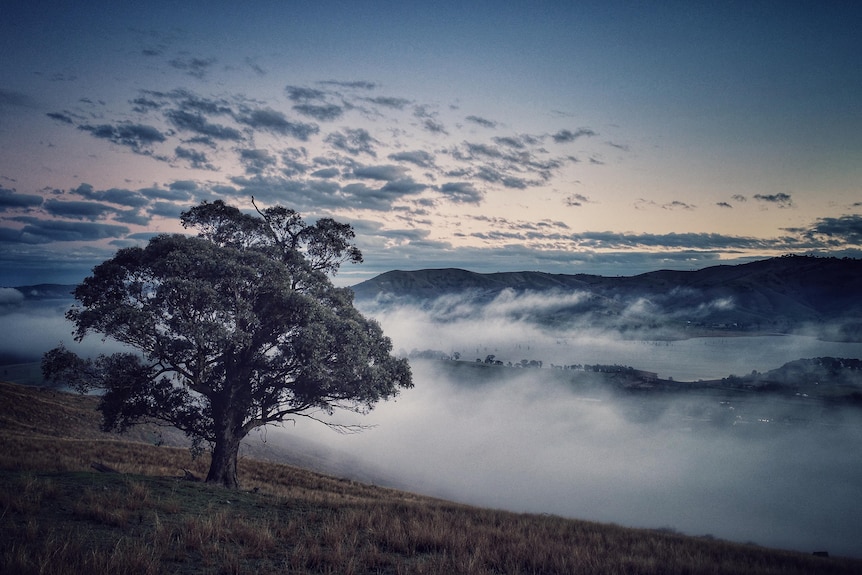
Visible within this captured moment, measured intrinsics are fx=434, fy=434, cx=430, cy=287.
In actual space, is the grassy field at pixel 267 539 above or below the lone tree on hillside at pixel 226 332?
below

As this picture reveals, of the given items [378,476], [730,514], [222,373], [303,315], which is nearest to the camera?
[303,315]

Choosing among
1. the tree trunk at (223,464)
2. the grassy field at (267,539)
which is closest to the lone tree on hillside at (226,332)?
the tree trunk at (223,464)

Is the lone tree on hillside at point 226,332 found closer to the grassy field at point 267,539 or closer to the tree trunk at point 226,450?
the tree trunk at point 226,450

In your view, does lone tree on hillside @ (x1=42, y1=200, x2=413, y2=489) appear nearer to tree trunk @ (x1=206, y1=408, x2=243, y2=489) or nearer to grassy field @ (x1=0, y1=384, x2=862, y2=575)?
tree trunk @ (x1=206, y1=408, x2=243, y2=489)

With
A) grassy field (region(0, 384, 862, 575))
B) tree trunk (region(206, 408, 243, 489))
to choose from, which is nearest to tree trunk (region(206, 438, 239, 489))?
tree trunk (region(206, 408, 243, 489))

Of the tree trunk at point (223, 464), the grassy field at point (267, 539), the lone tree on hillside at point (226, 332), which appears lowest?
the tree trunk at point (223, 464)

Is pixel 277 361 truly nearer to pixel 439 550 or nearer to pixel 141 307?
pixel 141 307

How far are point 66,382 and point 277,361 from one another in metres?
9.49

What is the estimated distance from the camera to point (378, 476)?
140m

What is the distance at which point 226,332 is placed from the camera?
65.3 ft

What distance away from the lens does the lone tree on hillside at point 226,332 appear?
2031 centimetres

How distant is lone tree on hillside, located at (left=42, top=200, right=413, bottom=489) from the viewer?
66.6 feet

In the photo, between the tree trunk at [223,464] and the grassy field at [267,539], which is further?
the tree trunk at [223,464]

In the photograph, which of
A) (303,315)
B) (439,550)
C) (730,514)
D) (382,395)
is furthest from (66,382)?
(730,514)
